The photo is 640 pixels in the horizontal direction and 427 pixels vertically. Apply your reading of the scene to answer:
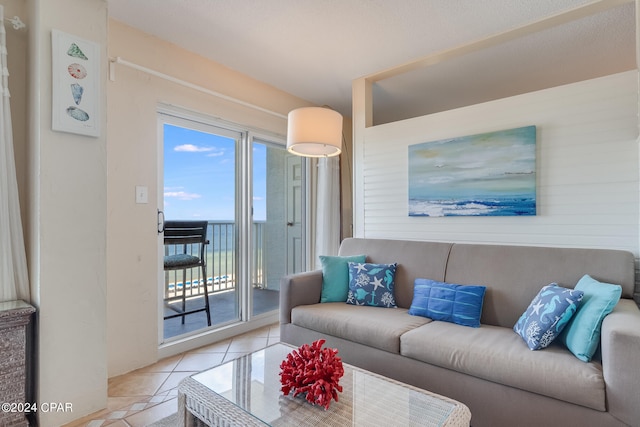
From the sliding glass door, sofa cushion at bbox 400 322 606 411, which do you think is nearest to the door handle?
the sliding glass door

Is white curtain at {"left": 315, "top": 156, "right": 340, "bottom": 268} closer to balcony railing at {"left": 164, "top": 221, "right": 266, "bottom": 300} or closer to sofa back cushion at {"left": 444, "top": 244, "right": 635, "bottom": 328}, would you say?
balcony railing at {"left": 164, "top": 221, "right": 266, "bottom": 300}

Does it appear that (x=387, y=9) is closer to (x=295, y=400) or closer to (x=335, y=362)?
(x=335, y=362)

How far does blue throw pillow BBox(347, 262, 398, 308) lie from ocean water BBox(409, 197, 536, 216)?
0.59 meters

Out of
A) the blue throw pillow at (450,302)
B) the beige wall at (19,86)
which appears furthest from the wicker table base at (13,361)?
the blue throw pillow at (450,302)

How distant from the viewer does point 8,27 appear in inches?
70.9

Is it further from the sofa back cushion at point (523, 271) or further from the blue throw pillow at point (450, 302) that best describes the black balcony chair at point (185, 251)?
the sofa back cushion at point (523, 271)

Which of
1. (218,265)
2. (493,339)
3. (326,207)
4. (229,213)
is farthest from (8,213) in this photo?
(326,207)

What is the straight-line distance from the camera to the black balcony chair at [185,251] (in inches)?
107

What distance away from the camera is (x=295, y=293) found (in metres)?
2.46

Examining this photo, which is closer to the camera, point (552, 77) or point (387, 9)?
point (387, 9)

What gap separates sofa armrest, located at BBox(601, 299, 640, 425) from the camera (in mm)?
1242

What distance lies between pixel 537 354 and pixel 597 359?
0.77 ft

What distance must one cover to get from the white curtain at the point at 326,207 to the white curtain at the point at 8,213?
2618 mm

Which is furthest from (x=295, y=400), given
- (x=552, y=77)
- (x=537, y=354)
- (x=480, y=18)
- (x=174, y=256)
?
(x=552, y=77)
